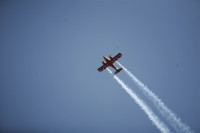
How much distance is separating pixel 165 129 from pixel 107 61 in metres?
29.2

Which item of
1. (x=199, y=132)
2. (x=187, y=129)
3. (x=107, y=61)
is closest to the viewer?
(x=187, y=129)

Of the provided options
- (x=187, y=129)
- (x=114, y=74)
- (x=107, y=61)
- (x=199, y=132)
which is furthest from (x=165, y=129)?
(x=199, y=132)

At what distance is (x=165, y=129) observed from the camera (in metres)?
62.0

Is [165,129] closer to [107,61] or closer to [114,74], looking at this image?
[114,74]

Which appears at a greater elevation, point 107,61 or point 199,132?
point 107,61

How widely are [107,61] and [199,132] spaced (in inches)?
6746

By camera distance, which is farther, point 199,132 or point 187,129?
point 199,132

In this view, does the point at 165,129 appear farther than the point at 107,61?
No

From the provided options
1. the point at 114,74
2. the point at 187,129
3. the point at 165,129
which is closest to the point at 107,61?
the point at 114,74

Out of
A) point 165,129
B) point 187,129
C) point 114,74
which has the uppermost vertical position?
point 114,74

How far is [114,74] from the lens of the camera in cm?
6669

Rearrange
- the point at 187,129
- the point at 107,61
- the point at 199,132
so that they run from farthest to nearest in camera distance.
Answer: the point at 199,132, the point at 107,61, the point at 187,129

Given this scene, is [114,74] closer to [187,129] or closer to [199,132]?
[187,129]

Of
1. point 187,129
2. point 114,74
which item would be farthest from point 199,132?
point 114,74
